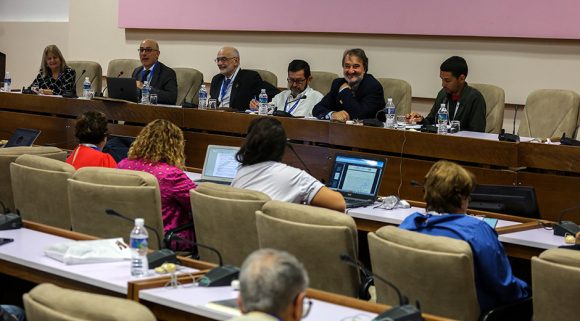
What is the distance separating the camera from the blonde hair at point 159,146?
5348 mm

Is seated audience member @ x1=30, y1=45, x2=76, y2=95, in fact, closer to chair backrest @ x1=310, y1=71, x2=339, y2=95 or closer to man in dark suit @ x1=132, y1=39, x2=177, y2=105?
man in dark suit @ x1=132, y1=39, x2=177, y2=105

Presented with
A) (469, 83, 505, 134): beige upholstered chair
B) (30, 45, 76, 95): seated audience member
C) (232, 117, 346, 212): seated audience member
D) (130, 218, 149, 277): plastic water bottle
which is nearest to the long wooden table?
(30, 45, 76, 95): seated audience member

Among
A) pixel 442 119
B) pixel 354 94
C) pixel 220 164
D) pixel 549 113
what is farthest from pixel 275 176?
pixel 549 113

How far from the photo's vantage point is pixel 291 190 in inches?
197

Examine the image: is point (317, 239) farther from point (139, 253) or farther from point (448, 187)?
point (139, 253)

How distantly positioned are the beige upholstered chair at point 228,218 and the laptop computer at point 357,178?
1121 mm

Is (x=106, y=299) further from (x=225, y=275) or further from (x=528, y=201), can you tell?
(x=528, y=201)

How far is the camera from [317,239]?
12.8 ft

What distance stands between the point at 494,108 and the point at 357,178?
239 cm

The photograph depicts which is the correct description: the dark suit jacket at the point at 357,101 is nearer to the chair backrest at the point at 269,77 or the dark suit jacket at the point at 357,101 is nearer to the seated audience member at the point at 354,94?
the seated audience member at the point at 354,94

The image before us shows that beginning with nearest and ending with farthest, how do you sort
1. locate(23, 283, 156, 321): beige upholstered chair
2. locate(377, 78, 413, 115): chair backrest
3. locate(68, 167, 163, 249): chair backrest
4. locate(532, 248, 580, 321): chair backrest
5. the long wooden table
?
locate(23, 283, 156, 321): beige upholstered chair < locate(532, 248, 580, 321): chair backrest < locate(68, 167, 163, 249): chair backrest < the long wooden table < locate(377, 78, 413, 115): chair backrest

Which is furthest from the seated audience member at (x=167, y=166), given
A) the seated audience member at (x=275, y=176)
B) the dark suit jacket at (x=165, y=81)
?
the dark suit jacket at (x=165, y=81)

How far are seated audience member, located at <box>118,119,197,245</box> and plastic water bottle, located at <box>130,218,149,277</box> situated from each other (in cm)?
163

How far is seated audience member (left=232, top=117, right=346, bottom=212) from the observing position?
16.5 feet
